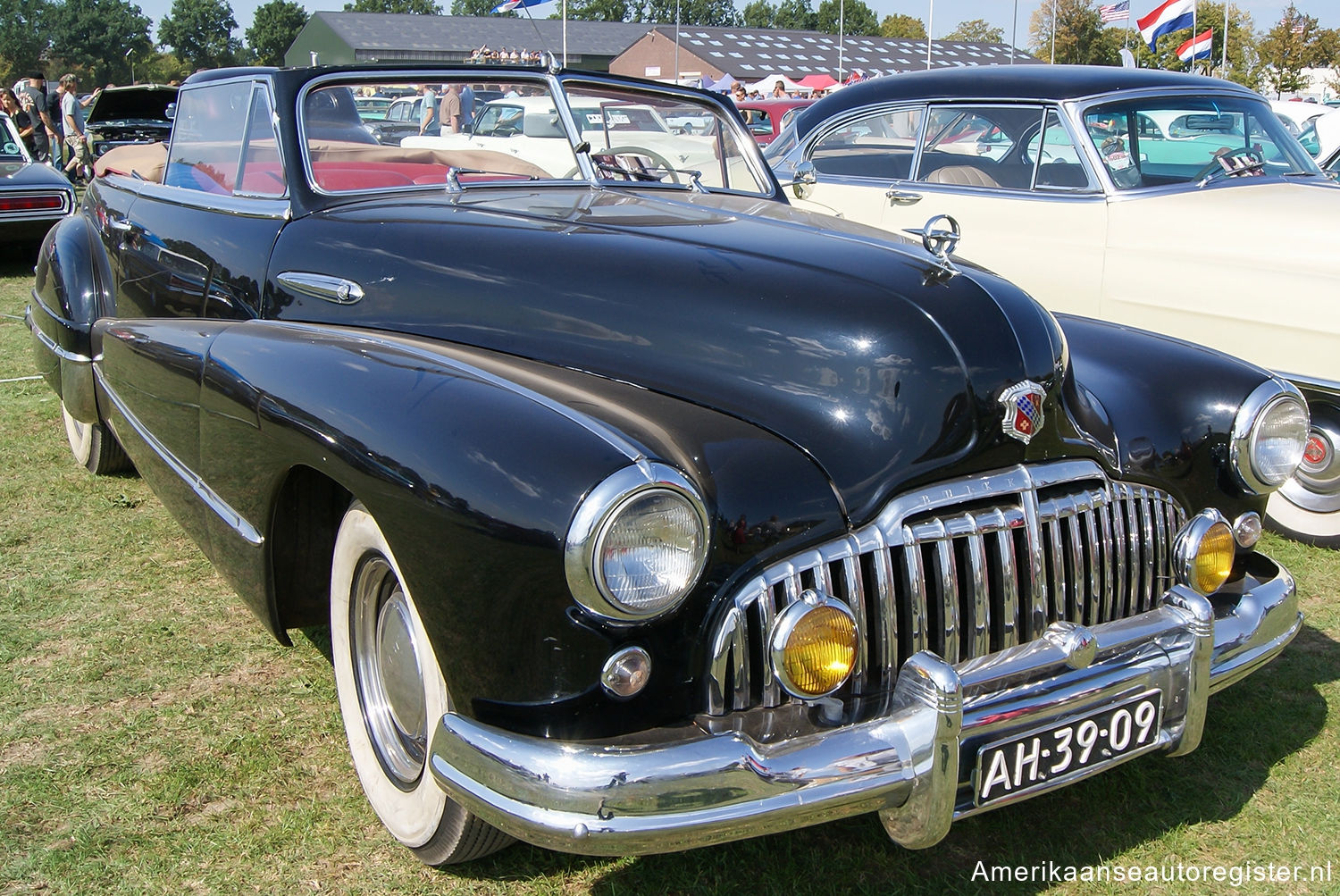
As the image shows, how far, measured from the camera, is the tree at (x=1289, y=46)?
37500 mm

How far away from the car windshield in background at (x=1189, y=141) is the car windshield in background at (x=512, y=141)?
2149mm

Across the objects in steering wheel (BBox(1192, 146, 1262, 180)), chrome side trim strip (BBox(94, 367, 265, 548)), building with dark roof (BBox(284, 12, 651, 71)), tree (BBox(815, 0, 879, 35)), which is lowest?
chrome side trim strip (BBox(94, 367, 265, 548))

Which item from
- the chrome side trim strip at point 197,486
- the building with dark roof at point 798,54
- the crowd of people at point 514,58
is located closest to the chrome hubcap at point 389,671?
the chrome side trim strip at point 197,486

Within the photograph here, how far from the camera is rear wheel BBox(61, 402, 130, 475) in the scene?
446 cm

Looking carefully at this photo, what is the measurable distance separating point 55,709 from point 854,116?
4.88 metres

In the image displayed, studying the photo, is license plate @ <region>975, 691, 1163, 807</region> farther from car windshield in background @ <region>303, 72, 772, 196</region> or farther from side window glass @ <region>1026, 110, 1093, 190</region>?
side window glass @ <region>1026, 110, 1093, 190</region>

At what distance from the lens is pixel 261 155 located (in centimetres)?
324

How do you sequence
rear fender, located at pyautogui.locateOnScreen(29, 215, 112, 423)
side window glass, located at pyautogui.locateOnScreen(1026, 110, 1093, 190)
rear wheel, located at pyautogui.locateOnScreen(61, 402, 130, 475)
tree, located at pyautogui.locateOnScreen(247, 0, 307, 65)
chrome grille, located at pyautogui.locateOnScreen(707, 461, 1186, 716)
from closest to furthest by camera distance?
chrome grille, located at pyautogui.locateOnScreen(707, 461, 1186, 716) < rear fender, located at pyautogui.locateOnScreen(29, 215, 112, 423) < rear wheel, located at pyautogui.locateOnScreen(61, 402, 130, 475) < side window glass, located at pyautogui.locateOnScreen(1026, 110, 1093, 190) < tree, located at pyautogui.locateOnScreen(247, 0, 307, 65)

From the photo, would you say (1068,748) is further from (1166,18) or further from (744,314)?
(1166,18)

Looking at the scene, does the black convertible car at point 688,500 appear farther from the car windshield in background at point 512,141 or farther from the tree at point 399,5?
the tree at point 399,5

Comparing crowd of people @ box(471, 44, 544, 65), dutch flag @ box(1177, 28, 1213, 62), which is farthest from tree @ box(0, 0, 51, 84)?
crowd of people @ box(471, 44, 544, 65)

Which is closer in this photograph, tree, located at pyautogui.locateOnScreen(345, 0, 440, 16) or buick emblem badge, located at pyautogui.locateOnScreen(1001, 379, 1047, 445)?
buick emblem badge, located at pyautogui.locateOnScreen(1001, 379, 1047, 445)

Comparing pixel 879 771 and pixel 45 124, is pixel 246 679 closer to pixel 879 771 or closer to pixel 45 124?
pixel 879 771

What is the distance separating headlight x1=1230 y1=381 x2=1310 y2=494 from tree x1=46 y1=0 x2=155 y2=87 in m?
82.0
